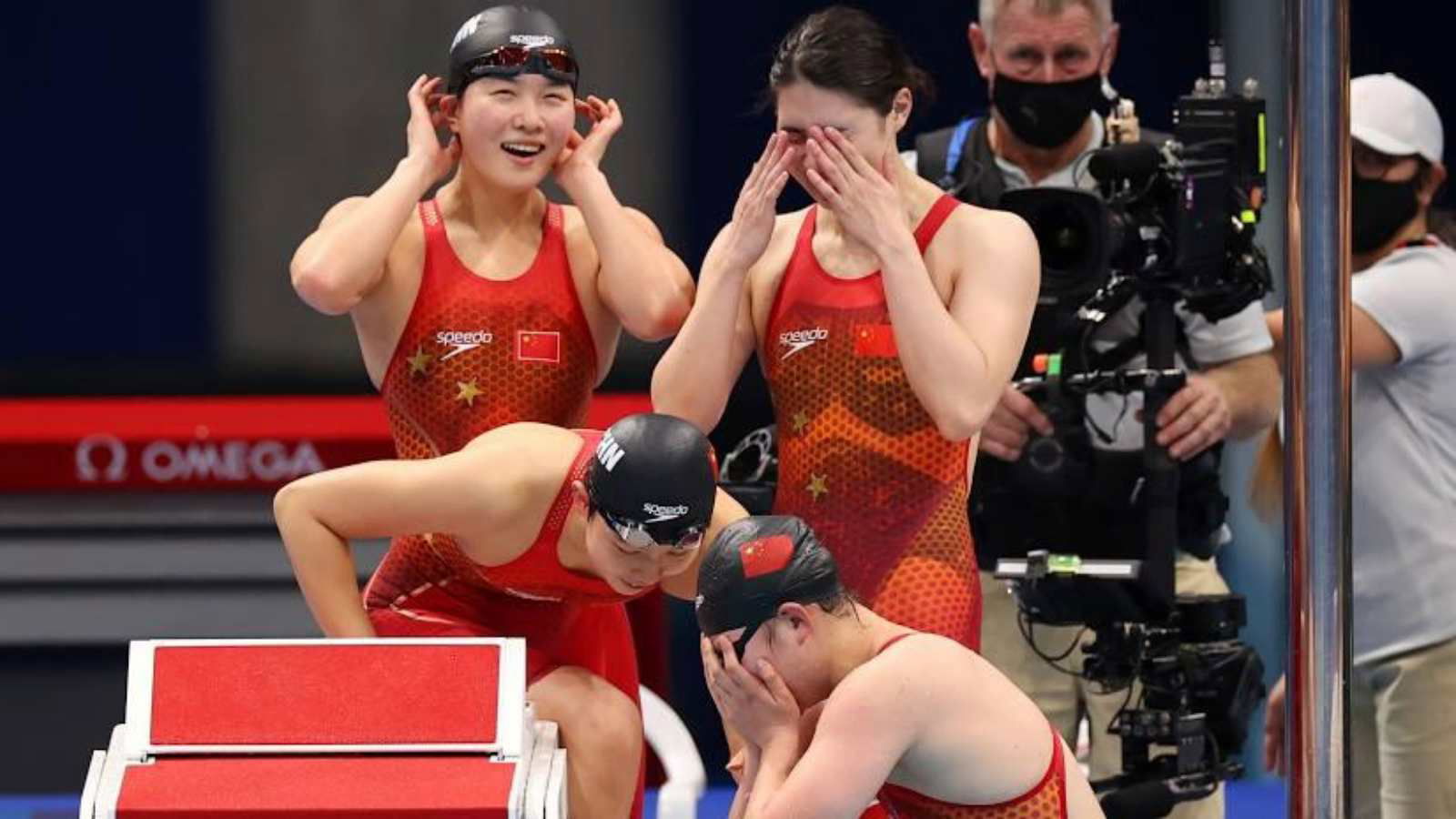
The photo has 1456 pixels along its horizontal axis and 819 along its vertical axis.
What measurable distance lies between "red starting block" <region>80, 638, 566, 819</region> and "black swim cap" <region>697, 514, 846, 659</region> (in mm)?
249

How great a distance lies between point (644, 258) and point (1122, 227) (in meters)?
0.94

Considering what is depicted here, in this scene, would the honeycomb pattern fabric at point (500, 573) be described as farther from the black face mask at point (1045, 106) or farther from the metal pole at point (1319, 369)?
the metal pole at point (1319, 369)

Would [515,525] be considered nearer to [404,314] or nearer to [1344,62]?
[404,314]

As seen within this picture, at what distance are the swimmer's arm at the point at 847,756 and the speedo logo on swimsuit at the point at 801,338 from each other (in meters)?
0.70

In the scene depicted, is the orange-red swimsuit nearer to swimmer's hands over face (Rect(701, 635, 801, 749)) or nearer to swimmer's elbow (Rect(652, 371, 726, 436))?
swimmer's elbow (Rect(652, 371, 726, 436))

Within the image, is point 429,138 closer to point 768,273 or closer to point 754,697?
point 768,273

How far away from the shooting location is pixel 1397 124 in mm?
4449

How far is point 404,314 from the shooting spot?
12.1 ft

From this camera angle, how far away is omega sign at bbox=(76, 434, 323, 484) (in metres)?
5.92

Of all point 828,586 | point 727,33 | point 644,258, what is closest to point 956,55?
point 727,33

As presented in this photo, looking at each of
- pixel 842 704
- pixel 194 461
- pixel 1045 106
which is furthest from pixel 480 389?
pixel 194 461

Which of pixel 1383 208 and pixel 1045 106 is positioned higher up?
pixel 1045 106

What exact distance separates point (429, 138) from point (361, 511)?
2.28 feet

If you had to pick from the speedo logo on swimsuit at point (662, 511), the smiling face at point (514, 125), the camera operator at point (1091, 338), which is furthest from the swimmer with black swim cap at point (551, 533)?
the camera operator at point (1091, 338)
